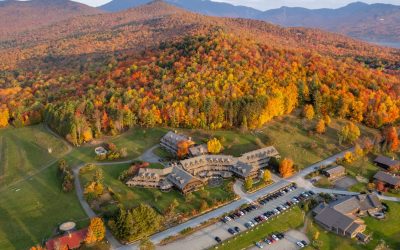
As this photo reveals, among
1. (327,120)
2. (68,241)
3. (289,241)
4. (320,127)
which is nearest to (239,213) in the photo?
(289,241)

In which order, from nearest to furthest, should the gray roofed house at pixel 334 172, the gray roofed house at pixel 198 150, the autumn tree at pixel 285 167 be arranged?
1. the autumn tree at pixel 285 167
2. the gray roofed house at pixel 334 172
3. the gray roofed house at pixel 198 150

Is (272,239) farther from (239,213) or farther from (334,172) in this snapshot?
(334,172)

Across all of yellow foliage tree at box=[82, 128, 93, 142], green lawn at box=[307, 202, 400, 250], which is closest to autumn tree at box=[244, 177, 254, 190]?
green lawn at box=[307, 202, 400, 250]

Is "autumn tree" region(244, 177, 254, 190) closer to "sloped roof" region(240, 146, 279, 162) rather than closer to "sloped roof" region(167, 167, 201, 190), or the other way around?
"sloped roof" region(240, 146, 279, 162)

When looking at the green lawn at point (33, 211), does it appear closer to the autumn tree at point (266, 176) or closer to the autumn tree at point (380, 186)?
the autumn tree at point (266, 176)

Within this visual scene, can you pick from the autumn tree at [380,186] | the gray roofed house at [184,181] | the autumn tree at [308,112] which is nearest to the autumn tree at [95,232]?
the gray roofed house at [184,181]

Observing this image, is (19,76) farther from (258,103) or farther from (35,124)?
(258,103)

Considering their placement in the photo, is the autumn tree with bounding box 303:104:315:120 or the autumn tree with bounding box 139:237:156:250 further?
the autumn tree with bounding box 303:104:315:120
